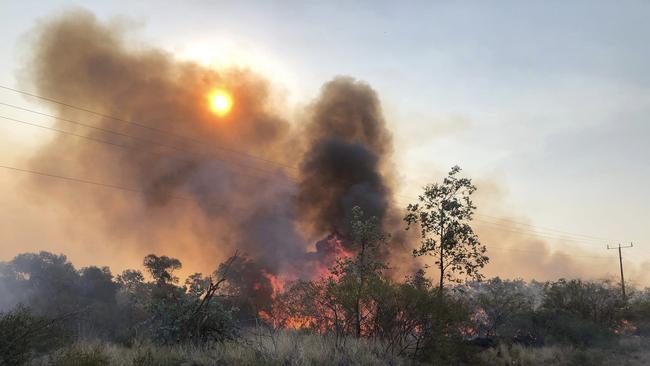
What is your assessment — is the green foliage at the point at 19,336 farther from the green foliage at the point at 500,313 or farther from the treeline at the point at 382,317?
the green foliage at the point at 500,313

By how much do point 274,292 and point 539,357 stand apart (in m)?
33.9

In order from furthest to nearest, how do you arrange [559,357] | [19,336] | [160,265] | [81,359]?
[160,265], [559,357], [81,359], [19,336]

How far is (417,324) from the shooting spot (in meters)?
14.7

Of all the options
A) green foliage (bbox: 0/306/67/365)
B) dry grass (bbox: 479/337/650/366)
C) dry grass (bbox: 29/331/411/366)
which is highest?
green foliage (bbox: 0/306/67/365)

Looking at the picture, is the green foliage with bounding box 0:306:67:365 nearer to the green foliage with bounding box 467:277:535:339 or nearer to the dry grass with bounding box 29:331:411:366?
the dry grass with bounding box 29:331:411:366

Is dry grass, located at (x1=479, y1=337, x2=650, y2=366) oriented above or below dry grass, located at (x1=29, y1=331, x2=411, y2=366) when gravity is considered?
below

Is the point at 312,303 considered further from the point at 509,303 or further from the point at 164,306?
the point at 509,303

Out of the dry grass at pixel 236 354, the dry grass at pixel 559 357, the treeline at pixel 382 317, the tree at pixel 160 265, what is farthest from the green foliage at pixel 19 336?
the tree at pixel 160 265

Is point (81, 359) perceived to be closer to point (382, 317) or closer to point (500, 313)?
point (382, 317)

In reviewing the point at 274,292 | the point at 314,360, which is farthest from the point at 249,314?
the point at 314,360

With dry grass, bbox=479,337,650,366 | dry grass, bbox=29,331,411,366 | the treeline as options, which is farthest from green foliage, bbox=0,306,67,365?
dry grass, bbox=479,337,650,366

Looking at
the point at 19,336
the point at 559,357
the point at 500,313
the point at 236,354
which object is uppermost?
the point at 19,336

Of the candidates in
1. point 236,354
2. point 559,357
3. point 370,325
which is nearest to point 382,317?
point 370,325

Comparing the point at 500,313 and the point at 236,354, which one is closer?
the point at 236,354
